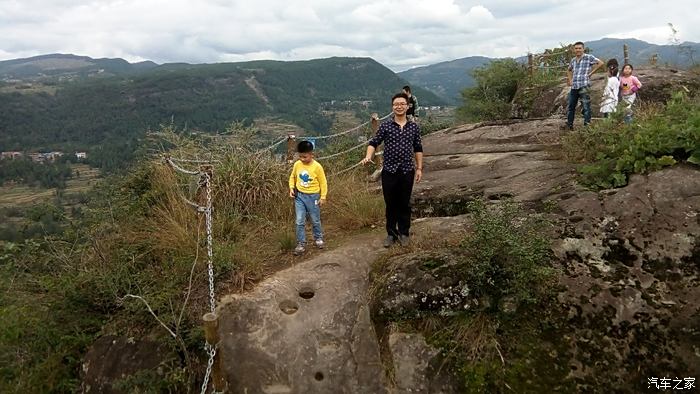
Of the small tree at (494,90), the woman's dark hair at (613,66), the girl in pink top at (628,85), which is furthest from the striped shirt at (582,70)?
the small tree at (494,90)

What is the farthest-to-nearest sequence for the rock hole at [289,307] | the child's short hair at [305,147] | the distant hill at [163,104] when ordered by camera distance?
the distant hill at [163,104] < the child's short hair at [305,147] < the rock hole at [289,307]

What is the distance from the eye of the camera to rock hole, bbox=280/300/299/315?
446 centimetres

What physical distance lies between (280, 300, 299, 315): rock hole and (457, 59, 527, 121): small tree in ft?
47.5

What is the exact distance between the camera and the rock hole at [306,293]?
4.65 metres

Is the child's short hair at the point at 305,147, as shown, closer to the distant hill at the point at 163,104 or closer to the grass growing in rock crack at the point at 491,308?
the grass growing in rock crack at the point at 491,308

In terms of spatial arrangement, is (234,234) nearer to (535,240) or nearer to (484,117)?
(535,240)

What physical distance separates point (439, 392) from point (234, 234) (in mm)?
3420

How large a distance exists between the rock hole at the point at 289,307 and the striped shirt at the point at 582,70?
266 inches

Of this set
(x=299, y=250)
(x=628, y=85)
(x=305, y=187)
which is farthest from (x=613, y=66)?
(x=299, y=250)

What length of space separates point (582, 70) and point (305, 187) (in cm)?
581

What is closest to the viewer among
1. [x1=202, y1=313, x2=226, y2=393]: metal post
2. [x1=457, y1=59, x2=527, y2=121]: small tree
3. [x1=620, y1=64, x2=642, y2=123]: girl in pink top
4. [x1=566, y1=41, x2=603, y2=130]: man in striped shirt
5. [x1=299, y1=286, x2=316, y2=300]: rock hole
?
[x1=202, y1=313, x2=226, y2=393]: metal post

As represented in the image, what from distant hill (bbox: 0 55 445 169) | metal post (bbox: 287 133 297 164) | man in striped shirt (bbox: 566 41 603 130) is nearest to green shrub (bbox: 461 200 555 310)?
metal post (bbox: 287 133 297 164)

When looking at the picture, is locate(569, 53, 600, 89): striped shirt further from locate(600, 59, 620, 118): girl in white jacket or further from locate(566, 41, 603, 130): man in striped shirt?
locate(600, 59, 620, 118): girl in white jacket

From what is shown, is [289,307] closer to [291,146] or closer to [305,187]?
[305,187]
